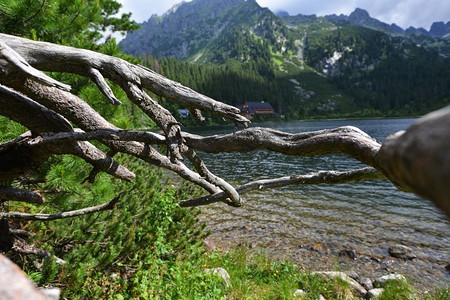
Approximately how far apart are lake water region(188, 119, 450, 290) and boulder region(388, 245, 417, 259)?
0.70 feet

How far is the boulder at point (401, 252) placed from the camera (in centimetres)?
984

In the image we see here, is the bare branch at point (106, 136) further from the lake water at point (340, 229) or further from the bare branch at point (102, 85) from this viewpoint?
the lake water at point (340, 229)

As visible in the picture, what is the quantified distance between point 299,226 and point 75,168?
10.8 meters

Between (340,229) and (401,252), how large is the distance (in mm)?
2525

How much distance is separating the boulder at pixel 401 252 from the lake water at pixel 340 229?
214mm

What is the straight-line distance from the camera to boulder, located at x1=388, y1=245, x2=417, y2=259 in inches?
388

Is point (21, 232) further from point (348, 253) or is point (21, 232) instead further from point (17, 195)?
point (348, 253)

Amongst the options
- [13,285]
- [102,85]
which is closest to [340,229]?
[102,85]

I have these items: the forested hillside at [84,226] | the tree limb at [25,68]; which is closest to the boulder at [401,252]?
the forested hillside at [84,226]

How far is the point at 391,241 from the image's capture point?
11.0m

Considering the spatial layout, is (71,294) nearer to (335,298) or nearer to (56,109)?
(56,109)

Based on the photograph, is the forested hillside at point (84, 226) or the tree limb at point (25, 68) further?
the forested hillside at point (84, 226)

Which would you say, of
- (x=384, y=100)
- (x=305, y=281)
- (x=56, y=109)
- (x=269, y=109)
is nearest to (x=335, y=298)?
(x=305, y=281)

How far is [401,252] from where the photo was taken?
10.0 metres
